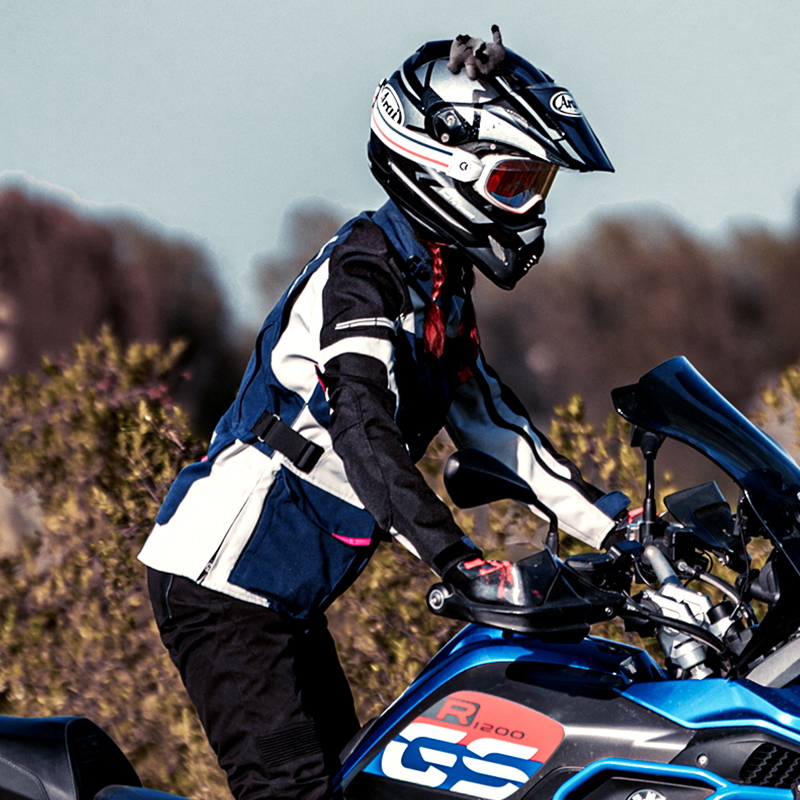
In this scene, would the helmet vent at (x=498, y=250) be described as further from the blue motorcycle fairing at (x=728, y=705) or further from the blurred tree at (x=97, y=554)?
the blurred tree at (x=97, y=554)

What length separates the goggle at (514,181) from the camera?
94.0 inches

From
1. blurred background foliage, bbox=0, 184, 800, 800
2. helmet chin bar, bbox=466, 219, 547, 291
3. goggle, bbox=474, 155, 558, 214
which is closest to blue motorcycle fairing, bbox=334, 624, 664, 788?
helmet chin bar, bbox=466, 219, 547, 291

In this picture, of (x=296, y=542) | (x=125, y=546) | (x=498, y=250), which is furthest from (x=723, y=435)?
(x=125, y=546)

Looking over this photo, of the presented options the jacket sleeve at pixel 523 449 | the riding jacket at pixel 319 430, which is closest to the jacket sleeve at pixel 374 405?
the riding jacket at pixel 319 430

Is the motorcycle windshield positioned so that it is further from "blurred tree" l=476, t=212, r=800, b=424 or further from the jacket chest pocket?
"blurred tree" l=476, t=212, r=800, b=424

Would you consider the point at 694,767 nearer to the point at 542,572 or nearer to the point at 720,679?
the point at 720,679

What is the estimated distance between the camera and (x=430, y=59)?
2539mm

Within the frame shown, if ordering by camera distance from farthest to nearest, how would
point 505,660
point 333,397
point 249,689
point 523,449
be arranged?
point 523,449 → point 249,689 → point 333,397 → point 505,660

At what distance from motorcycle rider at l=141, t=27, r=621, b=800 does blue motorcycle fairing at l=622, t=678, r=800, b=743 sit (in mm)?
685

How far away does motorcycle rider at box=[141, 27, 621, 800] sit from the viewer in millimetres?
2283

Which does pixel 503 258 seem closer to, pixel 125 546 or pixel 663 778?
pixel 663 778

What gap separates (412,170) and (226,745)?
52.3 inches

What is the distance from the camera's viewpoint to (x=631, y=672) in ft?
6.88

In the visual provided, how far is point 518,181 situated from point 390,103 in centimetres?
38
